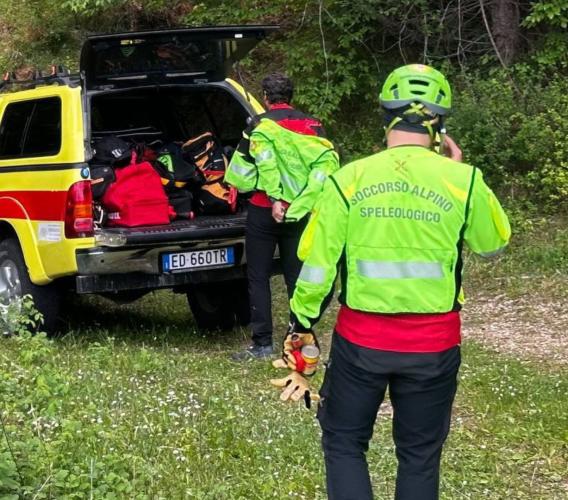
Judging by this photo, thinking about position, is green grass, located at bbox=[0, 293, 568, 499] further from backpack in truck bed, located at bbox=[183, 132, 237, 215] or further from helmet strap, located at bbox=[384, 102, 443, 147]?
helmet strap, located at bbox=[384, 102, 443, 147]

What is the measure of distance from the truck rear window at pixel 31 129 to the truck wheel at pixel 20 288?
0.70 metres

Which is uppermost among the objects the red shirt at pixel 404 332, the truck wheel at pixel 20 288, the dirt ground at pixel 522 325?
the red shirt at pixel 404 332

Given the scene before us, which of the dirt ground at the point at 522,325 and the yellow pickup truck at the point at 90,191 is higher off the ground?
the yellow pickup truck at the point at 90,191

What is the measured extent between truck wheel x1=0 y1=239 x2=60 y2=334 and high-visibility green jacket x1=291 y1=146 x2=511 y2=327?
12.9ft

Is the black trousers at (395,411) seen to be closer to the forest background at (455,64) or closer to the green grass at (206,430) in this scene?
the green grass at (206,430)

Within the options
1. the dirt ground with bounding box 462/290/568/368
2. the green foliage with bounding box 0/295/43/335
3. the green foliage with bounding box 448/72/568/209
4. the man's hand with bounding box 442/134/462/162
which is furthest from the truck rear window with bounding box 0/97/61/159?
the green foliage with bounding box 448/72/568/209

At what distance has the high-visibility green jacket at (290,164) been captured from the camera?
239 inches

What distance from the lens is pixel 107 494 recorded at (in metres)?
3.63

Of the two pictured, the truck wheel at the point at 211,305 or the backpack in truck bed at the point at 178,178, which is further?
the truck wheel at the point at 211,305

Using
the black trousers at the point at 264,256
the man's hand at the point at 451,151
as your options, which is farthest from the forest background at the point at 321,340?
the man's hand at the point at 451,151

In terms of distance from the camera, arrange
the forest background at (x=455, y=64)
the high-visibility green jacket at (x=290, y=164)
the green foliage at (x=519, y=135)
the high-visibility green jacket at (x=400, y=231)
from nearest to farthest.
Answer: the high-visibility green jacket at (x=400, y=231), the high-visibility green jacket at (x=290, y=164), the green foliage at (x=519, y=135), the forest background at (x=455, y=64)

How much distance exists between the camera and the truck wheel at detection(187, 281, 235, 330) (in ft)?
24.7

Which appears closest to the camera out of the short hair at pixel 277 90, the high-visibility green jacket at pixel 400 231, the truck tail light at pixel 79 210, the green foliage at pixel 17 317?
the high-visibility green jacket at pixel 400 231

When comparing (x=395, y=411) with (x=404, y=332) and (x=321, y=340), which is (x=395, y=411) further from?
(x=321, y=340)
